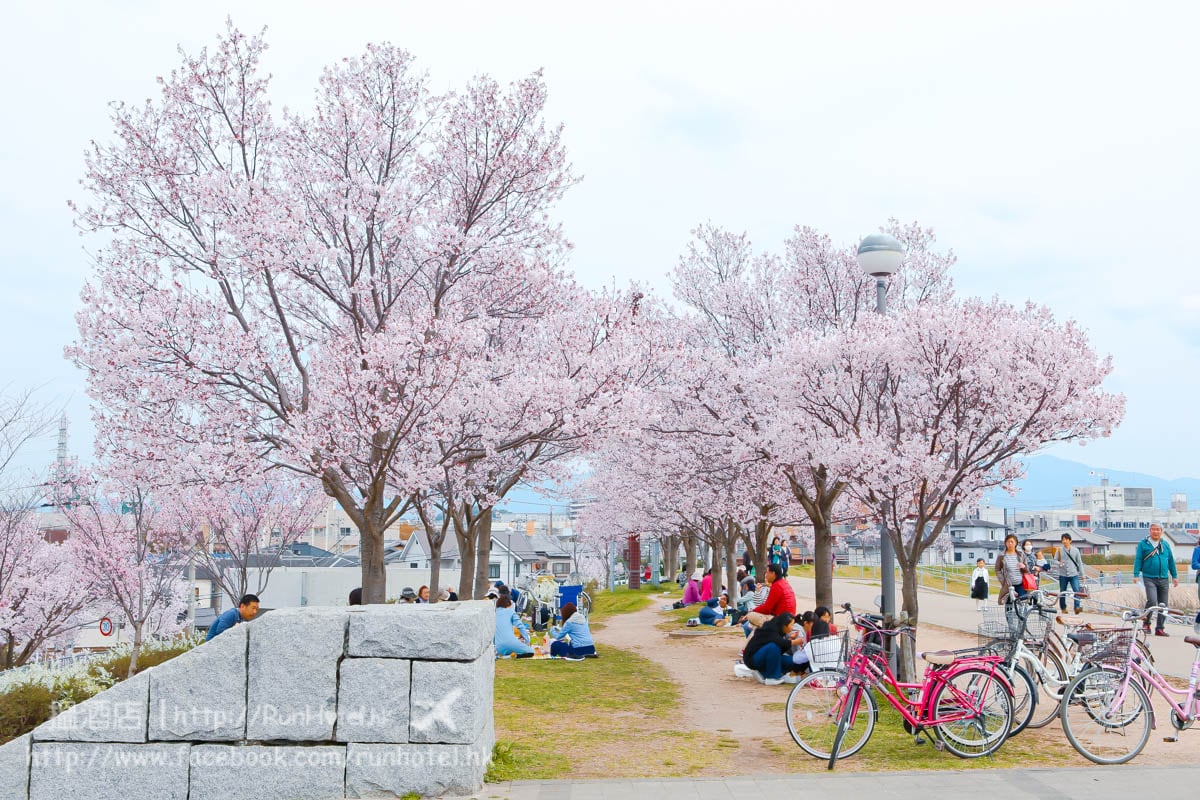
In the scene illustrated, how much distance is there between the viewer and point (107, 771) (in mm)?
6246

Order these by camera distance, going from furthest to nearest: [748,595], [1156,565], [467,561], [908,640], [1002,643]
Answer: [467,561], [748,595], [1156,565], [908,640], [1002,643]

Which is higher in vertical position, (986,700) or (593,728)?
(986,700)

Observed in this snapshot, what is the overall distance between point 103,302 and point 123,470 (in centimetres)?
227

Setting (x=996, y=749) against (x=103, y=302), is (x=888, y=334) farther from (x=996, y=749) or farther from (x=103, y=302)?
(x=103, y=302)

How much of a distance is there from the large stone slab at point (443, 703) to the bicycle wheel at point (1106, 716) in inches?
183

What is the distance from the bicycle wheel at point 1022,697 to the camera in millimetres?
7660

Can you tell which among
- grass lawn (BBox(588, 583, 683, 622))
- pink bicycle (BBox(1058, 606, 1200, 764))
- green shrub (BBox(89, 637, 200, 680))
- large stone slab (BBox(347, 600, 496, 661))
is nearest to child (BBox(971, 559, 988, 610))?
grass lawn (BBox(588, 583, 683, 622))

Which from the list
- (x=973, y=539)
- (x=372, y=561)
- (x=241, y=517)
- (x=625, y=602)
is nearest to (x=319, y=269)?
(x=372, y=561)

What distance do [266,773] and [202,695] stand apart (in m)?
0.67

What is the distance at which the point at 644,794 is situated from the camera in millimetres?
6586

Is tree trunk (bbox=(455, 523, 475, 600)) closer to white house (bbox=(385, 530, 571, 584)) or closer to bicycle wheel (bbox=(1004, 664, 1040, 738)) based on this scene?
bicycle wheel (bbox=(1004, 664, 1040, 738))

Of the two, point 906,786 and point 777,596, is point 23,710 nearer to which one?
point 906,786

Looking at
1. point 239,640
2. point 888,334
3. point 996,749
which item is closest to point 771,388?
point 888,334

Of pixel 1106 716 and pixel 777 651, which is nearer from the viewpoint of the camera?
pixel 1106 716
